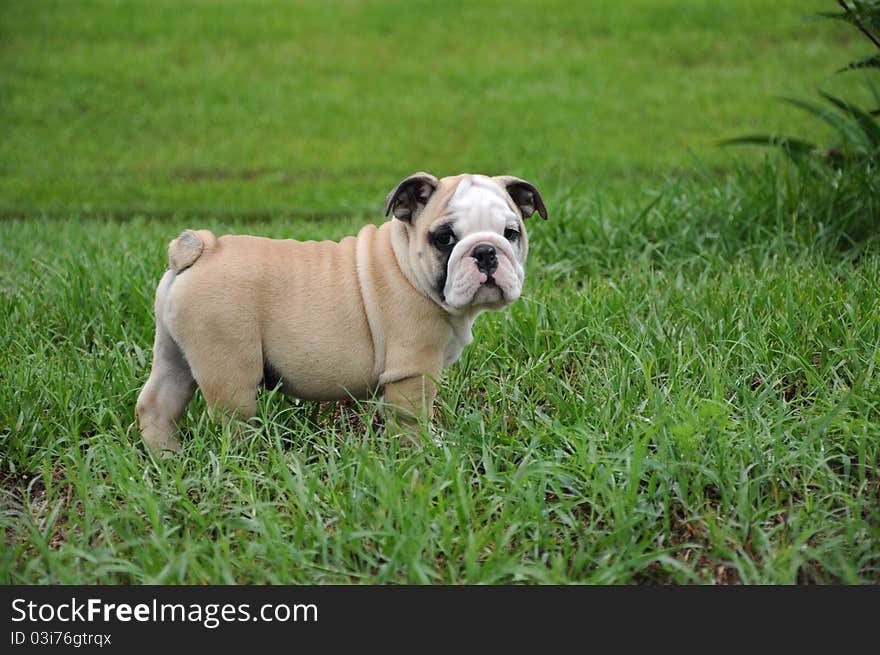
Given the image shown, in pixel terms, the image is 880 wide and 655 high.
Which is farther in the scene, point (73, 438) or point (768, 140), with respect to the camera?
point (768, 140)

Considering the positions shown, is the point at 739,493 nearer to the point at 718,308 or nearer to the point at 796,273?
the point at 718,308

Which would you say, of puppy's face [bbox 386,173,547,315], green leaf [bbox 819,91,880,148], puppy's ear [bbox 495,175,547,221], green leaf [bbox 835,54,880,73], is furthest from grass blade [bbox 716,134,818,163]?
puppy's face [bbox 386,173,547,315]

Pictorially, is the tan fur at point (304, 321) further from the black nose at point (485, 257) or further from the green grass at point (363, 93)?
the green grass at point (363, 93)

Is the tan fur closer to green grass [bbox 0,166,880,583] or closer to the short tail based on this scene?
the short tail

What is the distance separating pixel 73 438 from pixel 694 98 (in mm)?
9830

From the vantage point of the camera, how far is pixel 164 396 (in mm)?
3305

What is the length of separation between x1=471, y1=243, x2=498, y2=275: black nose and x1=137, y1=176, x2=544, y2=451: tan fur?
236 millimetres

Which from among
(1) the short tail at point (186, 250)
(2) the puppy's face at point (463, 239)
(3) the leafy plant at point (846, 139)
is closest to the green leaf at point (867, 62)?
(3) the leafy plant at point (846, 139)

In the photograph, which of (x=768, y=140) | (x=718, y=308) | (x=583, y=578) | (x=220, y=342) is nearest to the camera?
(x=583, y=578)

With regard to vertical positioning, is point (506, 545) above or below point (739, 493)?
below

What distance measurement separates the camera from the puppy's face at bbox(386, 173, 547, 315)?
115 inches

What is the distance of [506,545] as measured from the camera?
8.76ft

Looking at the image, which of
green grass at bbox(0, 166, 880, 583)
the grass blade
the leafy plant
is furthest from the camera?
the grass blade
